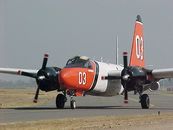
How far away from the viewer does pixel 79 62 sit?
35844 millimetres

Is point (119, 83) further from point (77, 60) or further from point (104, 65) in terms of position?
point (77, 60)

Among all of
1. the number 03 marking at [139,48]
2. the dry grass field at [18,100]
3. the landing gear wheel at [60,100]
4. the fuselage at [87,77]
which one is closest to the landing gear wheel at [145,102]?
the fuselage at [87,77]

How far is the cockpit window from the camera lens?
3547cm

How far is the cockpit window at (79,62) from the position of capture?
35.5 m

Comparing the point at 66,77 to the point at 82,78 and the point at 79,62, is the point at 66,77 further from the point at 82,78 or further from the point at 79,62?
the point at 79,62

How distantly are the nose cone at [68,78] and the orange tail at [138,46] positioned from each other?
9218 mm

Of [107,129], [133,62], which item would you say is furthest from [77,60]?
[107,129]

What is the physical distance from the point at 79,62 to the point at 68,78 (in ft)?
7.37

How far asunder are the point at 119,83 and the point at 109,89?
1372mm

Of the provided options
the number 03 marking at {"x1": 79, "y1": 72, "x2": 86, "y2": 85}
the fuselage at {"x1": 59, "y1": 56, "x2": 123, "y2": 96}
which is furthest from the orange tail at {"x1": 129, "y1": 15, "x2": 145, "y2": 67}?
the number 03 marking at {"x1": 79, "y1": 72, "x2": 86, "y2": 85}

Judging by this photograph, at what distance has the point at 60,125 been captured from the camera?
21.2 metres

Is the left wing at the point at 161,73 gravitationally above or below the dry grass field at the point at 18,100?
above

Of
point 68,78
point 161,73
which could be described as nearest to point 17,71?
point 68,78

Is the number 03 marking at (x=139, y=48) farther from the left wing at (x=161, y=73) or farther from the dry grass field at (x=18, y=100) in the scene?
the dry grass field at (x=18, y=100)
